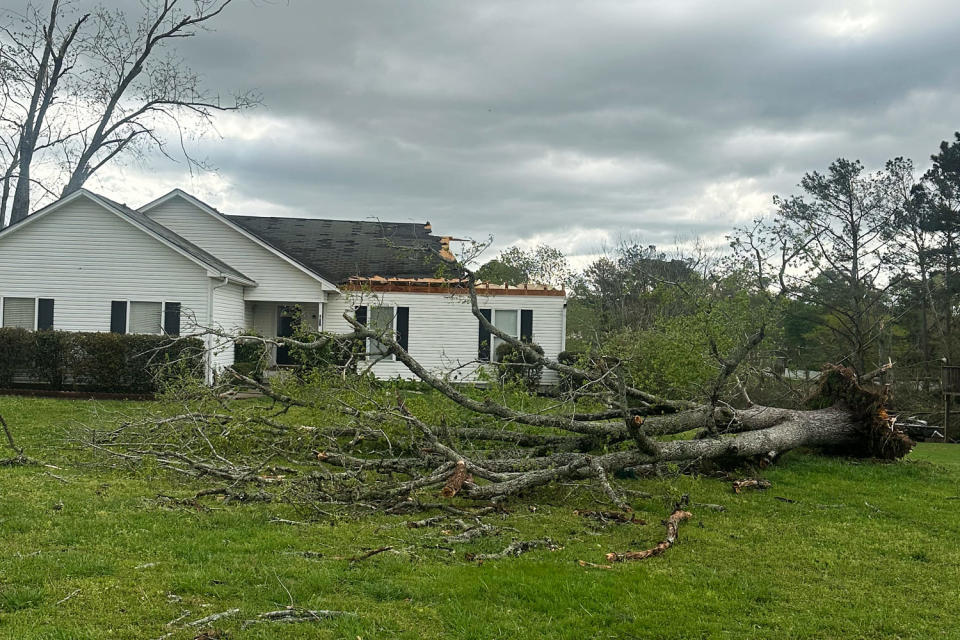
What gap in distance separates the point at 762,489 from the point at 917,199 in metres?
21.4

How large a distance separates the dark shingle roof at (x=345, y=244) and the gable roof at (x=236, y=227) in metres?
0.62

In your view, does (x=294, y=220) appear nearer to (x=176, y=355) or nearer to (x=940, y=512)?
(x=176, y=355)

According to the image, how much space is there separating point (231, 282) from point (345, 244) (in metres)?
5.52

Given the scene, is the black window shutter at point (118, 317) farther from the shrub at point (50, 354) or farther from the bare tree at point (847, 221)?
the bare tree at point (847, 221)

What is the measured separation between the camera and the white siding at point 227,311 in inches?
662

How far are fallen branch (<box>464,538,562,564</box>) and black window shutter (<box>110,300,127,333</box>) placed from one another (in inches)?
556

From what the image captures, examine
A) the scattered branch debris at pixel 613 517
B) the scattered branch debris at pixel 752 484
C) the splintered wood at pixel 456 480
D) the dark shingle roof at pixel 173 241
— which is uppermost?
the dark shingle roof at pixel 173 241

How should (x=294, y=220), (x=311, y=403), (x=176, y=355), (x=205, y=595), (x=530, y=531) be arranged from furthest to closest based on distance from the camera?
(x=294, y=220) < (x=176, y=355) < (x=311, y=403) < (x=530, y=531) < (x=205, y=595)

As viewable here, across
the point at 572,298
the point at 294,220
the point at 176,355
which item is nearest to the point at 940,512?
the point at 176,355

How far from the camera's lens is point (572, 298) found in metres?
32.3

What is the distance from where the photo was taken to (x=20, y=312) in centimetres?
1650

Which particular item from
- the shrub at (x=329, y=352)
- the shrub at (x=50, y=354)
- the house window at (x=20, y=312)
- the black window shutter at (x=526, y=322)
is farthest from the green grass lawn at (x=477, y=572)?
the black window shutter at (x=526, y=322)

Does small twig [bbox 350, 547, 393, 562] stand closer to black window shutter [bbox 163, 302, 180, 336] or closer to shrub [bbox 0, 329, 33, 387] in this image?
shrub [bbox 0, 329, 33, 387]

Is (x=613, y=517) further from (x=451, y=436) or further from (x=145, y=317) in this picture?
(x=145, y=317)
